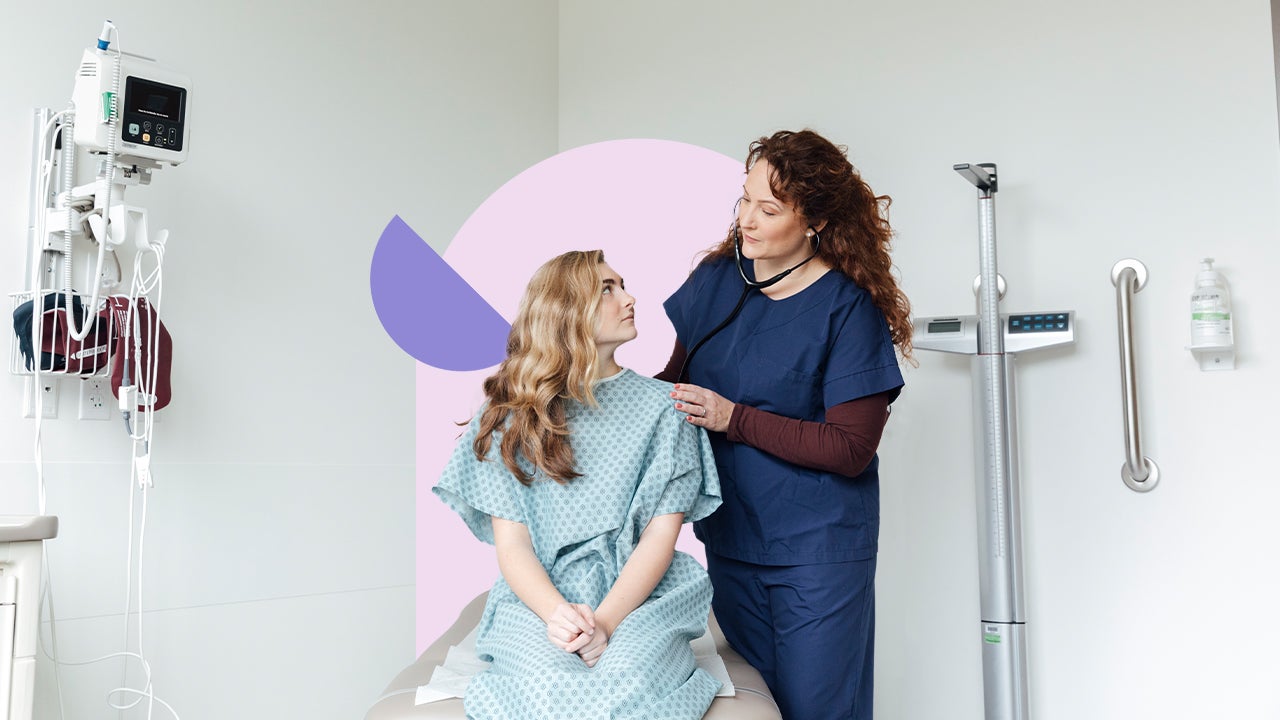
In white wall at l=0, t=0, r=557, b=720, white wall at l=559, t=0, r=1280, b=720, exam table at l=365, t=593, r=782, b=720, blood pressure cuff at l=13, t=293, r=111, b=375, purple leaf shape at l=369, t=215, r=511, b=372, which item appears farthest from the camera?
purple leaf shape at l=369, t=215, r=511, b=372

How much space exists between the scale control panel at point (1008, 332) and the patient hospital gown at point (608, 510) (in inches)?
31.4

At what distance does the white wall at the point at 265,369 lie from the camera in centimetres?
196

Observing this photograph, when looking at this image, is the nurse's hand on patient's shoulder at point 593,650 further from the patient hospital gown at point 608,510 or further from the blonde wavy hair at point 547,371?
the blonde wavy hair at point 547,371

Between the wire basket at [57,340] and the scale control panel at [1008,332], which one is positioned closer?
the wire basket at [57,340]

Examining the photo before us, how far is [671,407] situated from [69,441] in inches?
46.5

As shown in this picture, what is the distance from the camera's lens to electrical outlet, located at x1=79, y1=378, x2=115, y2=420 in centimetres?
197

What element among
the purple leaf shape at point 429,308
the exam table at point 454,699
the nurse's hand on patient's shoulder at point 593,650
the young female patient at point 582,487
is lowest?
the exam table at point 454,699

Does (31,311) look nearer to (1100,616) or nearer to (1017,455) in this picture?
(1017,455)

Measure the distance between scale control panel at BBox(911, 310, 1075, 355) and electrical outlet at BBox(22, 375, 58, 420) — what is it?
175 cm

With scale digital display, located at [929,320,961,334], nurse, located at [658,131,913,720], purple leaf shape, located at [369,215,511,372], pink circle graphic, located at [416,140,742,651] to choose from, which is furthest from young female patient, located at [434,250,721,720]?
purple leaf shape, located at [369,215,511,372]

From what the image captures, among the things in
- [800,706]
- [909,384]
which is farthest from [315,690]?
[909,384]

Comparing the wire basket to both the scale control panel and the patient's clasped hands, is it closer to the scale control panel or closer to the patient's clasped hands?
the patient's clasped hands

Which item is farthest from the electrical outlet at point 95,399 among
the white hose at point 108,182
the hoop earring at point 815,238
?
the hoop earring at point 815,238

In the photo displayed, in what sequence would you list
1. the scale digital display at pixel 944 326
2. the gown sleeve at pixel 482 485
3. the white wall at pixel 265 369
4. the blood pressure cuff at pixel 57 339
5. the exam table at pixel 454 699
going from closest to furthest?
the exam table at pixel 454 699 < the gown sleeve at pixel 482 485 < the blood pressure cuff at pixel 57 339 < the white wall at pixel 265 369 < the scale digital display at pixel 944 326
